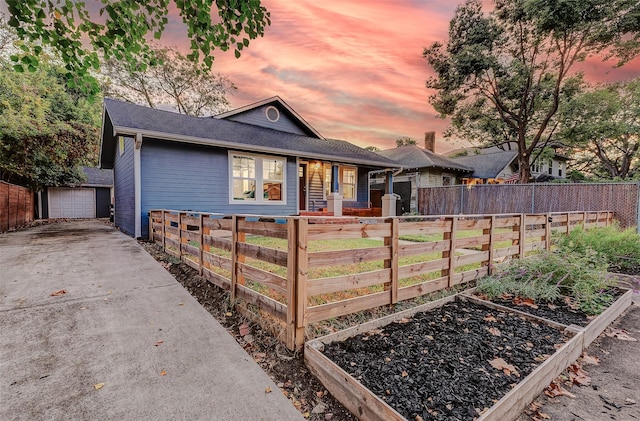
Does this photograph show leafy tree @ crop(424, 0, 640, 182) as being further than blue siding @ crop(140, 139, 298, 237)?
Yes

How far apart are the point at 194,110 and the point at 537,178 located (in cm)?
2750

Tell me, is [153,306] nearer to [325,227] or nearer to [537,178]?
[325,227]

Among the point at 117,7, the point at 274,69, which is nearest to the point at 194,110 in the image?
the point at 274,69

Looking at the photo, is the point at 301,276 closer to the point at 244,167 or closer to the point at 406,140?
the point at 244,167

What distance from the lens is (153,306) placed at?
10.7 ft

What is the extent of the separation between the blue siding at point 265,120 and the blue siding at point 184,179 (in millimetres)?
3332

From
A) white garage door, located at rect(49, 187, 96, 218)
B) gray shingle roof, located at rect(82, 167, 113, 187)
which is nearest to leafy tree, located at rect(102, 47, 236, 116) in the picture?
gray shingle roof, located at rect(82, 167, 113, 187)

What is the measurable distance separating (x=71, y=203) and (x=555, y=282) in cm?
2530

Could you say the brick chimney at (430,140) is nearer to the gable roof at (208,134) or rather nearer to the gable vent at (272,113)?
the gable roof at (208,134)

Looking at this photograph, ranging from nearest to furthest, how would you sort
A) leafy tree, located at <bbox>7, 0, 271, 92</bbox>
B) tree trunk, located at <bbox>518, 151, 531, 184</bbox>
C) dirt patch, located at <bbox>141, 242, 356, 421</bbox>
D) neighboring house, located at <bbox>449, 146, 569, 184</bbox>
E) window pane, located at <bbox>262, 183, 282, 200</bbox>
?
dirt patch, located at <bbox>141, 242, 356, 421</bbox> → leafy tree, located at <bbox>7, 0, 271, 92</bbox> → window pane, located at <bbox>262, 183, 282, 200</bbox> → tree trunk, located at <bbox>518, 151, 531, 184</bbox> → neighboring house, located at <bbox>449, 146, 569, 184</bbox>

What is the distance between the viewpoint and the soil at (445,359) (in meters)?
1.80

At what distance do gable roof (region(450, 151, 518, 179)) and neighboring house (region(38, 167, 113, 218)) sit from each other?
27516mm

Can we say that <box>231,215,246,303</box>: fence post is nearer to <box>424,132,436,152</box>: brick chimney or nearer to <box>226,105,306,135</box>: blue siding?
<box>226,105,306,135</box>: blue siding

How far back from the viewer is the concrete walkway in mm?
1739
